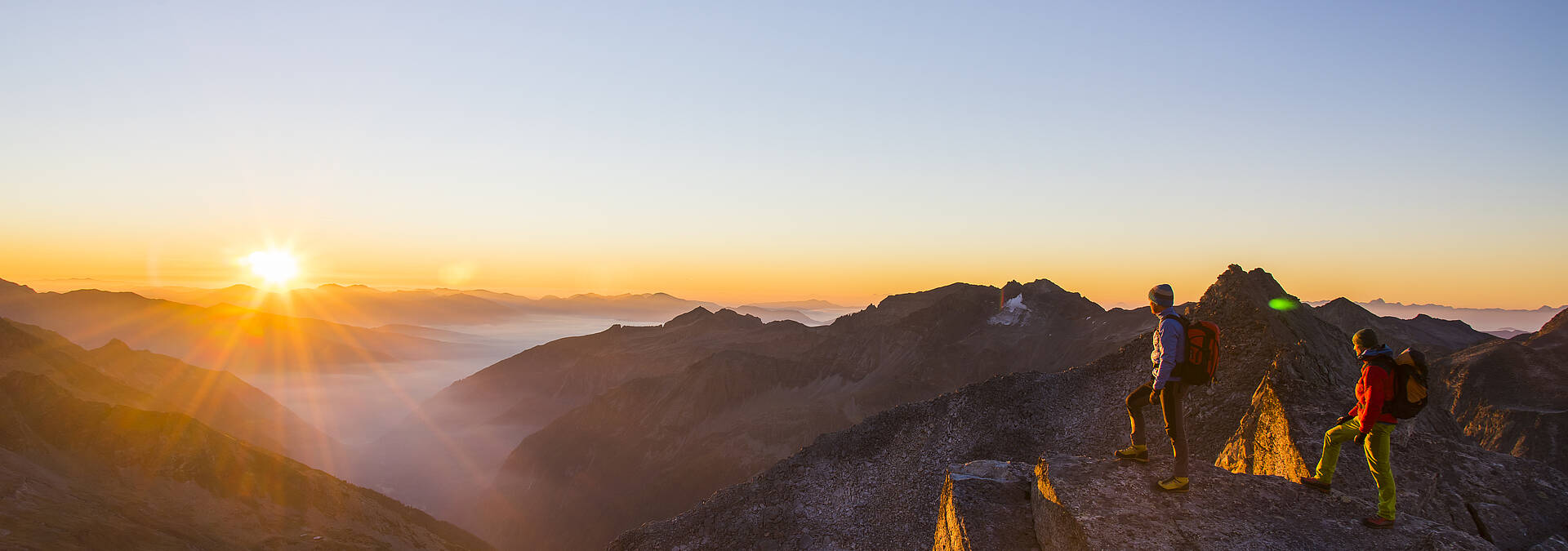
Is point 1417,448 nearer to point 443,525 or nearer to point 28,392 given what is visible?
point 443,525

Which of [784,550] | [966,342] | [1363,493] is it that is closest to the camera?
[1363,493]

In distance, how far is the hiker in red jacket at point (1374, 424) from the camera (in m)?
9.62

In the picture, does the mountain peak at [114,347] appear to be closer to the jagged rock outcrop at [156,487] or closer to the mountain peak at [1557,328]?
the jagged rock outcrop at [156,487]

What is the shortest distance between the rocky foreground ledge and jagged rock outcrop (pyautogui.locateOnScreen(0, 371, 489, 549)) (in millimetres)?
40894

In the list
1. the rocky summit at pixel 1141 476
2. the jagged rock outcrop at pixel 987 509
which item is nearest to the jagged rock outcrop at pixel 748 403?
the rocky summit at pixel 1141 476

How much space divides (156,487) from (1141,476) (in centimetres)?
5365

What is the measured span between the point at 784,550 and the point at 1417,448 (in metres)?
18.4

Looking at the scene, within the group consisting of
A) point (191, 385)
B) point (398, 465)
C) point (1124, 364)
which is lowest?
point (398, 465)

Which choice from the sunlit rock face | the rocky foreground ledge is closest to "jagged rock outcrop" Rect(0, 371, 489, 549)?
the rocky foreground ledge

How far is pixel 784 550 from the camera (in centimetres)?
2511

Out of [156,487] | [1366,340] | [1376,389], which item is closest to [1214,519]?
[1376,389]

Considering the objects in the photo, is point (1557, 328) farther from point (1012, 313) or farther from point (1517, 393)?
point (1012, 313)

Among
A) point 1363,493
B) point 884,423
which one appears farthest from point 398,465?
point 1363,493

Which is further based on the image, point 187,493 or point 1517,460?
point 187,493
